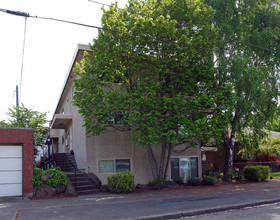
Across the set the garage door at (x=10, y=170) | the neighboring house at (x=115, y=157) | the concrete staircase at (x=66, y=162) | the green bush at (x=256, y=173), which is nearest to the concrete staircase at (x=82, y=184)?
the neighboring house at (x=115, y=157)

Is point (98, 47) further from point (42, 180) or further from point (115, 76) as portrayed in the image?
point (42, 180)

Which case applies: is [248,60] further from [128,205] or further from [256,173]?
[128,205]

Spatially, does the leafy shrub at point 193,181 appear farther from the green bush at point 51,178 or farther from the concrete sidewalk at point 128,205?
the green bush at point 51,178

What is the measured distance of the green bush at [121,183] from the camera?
14.3 m

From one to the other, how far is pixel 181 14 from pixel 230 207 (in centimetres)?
1027

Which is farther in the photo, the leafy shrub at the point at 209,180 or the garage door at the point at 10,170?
the leafy shrub at the point at 209,180

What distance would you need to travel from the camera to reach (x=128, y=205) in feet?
36.5

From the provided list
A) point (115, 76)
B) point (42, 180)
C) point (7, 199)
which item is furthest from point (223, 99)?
point (7, 199)

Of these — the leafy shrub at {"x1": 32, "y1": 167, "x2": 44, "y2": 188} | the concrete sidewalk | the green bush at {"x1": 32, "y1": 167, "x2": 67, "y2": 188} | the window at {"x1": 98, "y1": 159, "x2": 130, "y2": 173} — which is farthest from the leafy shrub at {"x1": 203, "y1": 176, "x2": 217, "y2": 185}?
the leafy shrub at {"x1": 32, "y1": 167, "x2": 44, "y2": 188}

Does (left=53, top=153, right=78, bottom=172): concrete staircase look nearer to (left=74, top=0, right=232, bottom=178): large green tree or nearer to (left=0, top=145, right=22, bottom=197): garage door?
(left=74, top=0, right=232, bottom=178): large green tree

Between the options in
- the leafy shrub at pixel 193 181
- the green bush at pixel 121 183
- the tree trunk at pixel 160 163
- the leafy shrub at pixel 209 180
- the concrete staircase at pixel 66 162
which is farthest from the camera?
the concrete staircase at pixel 66 162

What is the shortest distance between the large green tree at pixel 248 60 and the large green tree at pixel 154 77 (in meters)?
1.86

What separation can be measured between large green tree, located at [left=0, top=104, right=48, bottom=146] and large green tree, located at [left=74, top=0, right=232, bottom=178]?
12550 millimetres

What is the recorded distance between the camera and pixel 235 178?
2042 centimetres
